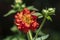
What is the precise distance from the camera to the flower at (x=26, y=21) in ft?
5.06

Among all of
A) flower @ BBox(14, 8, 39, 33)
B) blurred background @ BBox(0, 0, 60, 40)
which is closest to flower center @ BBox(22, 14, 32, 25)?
flower @ BBox(14, 8, 39, 33)

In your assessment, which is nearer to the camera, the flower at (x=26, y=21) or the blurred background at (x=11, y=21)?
the flower at (x=26, y=21)

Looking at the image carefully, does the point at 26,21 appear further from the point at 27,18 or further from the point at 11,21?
the point at 11,21

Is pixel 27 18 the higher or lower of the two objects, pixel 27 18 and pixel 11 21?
the higher

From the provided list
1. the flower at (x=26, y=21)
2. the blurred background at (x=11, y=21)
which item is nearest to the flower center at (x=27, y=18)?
the flower at (x=26, y=21)

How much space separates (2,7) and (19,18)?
59.6 inches

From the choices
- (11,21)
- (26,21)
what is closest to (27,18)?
(26,21)

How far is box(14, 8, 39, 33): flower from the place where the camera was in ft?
5.06

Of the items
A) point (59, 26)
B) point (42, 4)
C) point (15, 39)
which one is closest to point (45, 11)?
point (15, 39)

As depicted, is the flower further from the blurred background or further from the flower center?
the blurred background

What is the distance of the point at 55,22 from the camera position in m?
3.03

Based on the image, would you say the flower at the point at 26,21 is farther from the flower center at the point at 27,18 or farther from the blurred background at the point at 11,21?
the blurred background at the point at 11,21

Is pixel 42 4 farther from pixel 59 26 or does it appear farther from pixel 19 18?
pixel 19 18

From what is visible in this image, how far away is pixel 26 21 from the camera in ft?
5.34
